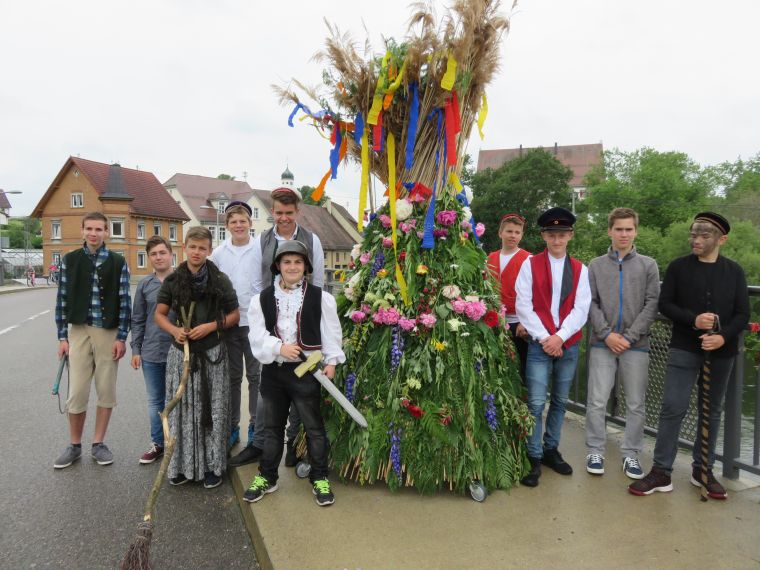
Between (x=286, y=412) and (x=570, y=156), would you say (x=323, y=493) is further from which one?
(x=570, y=156)

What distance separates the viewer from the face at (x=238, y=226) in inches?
151

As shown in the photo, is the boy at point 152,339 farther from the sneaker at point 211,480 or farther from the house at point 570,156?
the house at point 570,156

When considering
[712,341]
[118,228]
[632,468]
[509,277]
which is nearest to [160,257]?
[509,277]

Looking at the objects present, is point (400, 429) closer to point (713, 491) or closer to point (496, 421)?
point (496, 421)

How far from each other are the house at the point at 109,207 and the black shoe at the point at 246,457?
39.9 meters

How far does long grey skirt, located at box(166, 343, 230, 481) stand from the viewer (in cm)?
340

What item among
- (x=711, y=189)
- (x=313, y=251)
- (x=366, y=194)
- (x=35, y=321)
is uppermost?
(x=711, y=189)

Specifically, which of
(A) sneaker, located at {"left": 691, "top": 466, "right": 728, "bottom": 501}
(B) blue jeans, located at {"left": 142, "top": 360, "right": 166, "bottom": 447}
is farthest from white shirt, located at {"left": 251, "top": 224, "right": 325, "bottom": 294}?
(A) sneaker, located at {"left": 691, "top": 466, "right": 728, "bottom": 501}

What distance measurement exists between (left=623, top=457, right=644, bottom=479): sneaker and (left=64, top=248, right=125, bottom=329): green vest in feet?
13.0

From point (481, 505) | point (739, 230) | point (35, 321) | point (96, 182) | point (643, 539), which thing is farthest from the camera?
point (96, 182)

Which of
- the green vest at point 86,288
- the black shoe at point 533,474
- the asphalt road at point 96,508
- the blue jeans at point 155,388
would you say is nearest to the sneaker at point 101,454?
the asphalt road at point 96,508

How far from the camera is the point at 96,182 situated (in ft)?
133

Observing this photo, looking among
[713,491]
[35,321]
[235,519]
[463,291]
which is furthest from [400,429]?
[35,321]

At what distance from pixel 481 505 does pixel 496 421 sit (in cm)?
50
